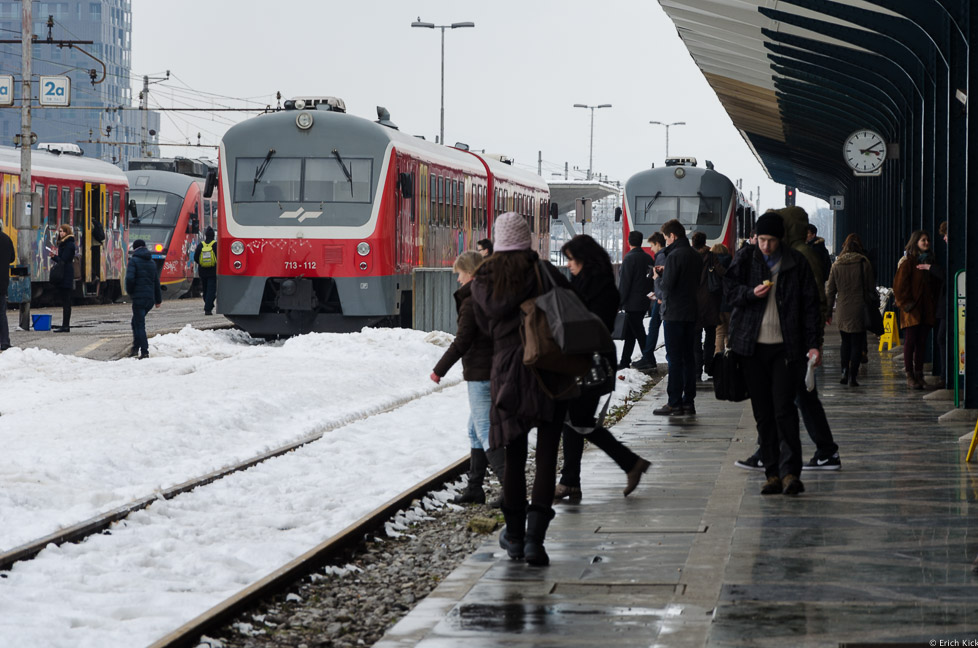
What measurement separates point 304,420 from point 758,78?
13524 millimetres

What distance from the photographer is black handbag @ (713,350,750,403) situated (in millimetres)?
9523

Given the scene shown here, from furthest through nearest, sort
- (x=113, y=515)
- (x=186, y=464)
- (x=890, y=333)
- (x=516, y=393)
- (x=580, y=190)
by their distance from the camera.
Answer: (x=580, y=190), (x=890, y=333), (x=186, y=464), (x=113, y=515), (x=516, y=393)

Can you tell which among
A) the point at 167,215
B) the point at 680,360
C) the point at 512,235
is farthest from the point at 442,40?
the point at 512,235

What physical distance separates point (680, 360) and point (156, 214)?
27.4 metres

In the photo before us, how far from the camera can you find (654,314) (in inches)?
733

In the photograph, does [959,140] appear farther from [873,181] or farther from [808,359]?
[873,181]

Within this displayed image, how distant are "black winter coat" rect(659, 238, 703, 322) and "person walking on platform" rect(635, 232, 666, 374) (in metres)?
2.54

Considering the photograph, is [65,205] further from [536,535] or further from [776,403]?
[536,535]

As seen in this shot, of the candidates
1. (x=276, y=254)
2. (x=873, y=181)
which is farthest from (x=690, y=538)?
(x=873, y=181)

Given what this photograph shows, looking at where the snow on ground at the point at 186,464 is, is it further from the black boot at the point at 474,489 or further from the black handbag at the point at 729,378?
the black handbag at the point at 729,378

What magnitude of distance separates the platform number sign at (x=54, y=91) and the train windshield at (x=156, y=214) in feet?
31.5

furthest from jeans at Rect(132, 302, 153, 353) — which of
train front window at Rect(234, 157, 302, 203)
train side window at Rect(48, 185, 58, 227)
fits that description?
train side window at Rect(48, 185, 58, 227)

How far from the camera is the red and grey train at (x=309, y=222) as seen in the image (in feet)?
73.6

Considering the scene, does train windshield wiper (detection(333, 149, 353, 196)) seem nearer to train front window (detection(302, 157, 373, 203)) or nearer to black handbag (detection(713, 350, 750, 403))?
train front window (detection(302, 157, 373, 203))
